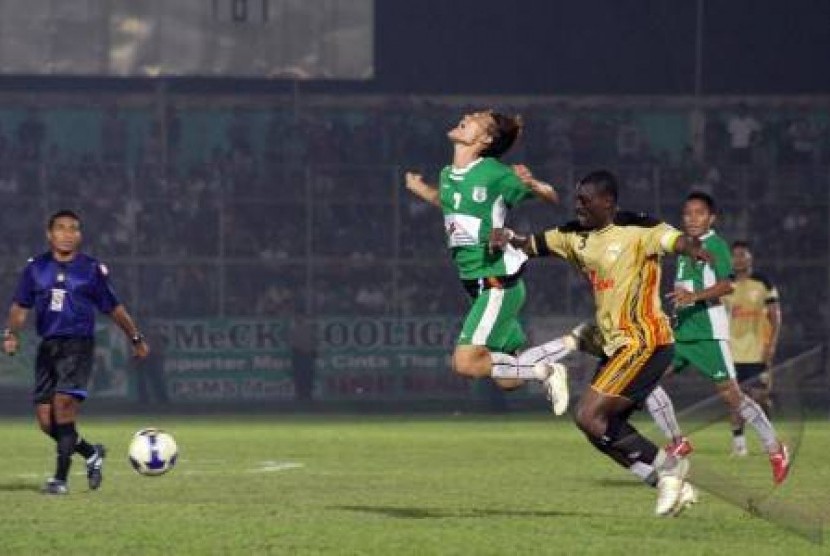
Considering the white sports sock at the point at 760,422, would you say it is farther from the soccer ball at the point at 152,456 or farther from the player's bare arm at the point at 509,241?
the soccer ball at the point at 152,456

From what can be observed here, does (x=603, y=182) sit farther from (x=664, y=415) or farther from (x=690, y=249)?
(x=664, y=415)

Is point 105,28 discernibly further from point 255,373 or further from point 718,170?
point 718,170

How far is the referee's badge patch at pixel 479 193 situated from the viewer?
44.9ft

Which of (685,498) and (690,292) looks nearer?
(685,498)

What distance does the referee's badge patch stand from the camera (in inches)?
539

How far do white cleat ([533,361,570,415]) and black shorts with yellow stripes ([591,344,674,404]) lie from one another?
2.12 feet

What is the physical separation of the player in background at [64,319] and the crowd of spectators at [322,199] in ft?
67.0

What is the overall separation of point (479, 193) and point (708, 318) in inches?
208

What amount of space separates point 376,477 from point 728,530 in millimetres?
5656

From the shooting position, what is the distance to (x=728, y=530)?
11883mm

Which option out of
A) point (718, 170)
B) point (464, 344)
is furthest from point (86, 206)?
point (464, 344)

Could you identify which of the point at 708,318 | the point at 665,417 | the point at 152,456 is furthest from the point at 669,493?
the point at 708,318

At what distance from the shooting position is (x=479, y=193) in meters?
13.7

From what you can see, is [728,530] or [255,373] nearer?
[728,530]
